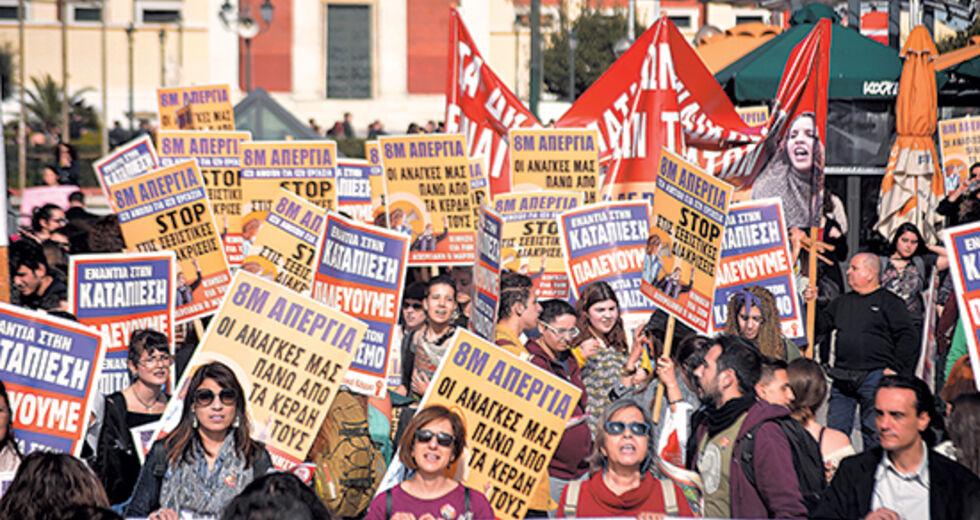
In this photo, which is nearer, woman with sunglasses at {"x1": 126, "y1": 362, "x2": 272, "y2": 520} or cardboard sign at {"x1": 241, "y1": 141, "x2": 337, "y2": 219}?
woman with sunglasses at {"x1": 126, "y1": 362, "x2": 272, "y2": 520}

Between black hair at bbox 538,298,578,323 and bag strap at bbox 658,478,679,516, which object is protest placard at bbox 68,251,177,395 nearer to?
black hair at bbox 538,298,578,323

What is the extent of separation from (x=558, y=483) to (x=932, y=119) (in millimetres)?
8842

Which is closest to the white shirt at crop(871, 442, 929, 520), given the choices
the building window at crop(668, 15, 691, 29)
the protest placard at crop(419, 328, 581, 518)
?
the protest placard at crop(419, 328, 581, 518)

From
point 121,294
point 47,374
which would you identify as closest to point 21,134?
point 121,294

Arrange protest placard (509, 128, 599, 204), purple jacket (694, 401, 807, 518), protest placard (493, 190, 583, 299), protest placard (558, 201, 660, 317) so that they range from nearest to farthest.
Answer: purple jacket (694, 401, 807, 518), protest placard (558, 201, 660, 317), protest placard (493, 190, 583, 299), protest placard (509, 128, 599, 204)

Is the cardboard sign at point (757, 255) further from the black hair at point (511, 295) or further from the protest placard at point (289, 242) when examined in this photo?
the protest placard at point (289, 242)

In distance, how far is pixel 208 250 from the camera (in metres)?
10.6

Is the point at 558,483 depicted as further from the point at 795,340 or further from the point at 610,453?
the point at 795,340

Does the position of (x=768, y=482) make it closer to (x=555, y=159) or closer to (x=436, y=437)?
(x=436, y=437)

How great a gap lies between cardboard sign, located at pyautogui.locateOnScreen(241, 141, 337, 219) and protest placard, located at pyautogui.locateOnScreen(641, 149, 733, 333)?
14.1 feet

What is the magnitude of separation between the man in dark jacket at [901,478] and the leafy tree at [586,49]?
43598mm

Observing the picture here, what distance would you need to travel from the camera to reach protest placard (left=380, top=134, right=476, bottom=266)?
12617 millimetres

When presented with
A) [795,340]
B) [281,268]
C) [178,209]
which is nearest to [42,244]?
[178,209]

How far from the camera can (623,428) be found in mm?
6375
